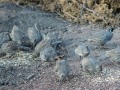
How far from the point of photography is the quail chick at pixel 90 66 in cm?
679

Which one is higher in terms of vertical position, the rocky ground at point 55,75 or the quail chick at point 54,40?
the quail chick at point 54,40

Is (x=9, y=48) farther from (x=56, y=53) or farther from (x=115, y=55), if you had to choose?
(x=115, y=55)

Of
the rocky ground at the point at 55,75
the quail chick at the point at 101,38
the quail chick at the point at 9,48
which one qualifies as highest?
the quail chick at the point at 101,38

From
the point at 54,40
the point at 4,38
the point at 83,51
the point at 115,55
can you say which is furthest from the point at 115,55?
the point at 4,38

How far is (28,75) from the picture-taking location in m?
7.07

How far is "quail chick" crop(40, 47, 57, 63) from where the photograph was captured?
7305 mm

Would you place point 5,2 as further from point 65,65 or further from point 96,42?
point 65,65

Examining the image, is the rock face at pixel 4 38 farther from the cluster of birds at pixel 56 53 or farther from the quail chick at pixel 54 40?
the quail chick at pixel 54 40

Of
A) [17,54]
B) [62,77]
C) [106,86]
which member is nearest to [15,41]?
[17,54]

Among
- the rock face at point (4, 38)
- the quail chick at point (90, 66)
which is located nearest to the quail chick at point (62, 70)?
the quail chick at point (90, 66)

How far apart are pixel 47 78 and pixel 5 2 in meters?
4.57

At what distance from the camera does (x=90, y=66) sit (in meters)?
6.80

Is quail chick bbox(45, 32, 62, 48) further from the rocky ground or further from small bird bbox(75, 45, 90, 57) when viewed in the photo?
→ small bird bbox(75, 45, 90, 57)

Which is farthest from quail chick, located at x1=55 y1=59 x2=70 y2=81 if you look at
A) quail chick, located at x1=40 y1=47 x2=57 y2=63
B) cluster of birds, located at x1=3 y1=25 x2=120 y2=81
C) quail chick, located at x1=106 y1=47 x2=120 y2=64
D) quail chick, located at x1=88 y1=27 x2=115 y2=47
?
quail chick, located at x1=88 y1=27 x2=115 y2=47
